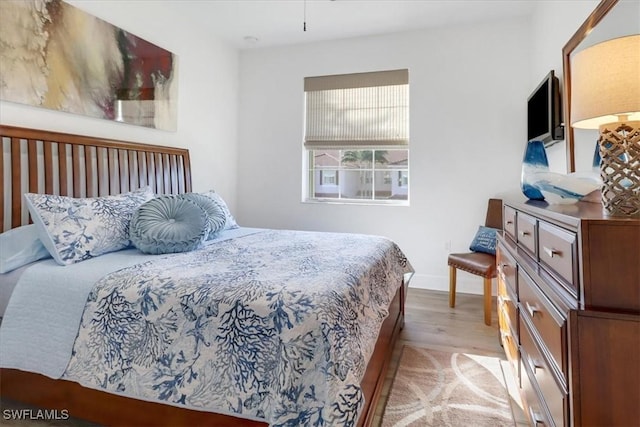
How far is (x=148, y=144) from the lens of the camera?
2.95 meters

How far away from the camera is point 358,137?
3842mm

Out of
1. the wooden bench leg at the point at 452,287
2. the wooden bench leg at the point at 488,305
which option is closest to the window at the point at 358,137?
the wooden bench leg at the point at 452,287

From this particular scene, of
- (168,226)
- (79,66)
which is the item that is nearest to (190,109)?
(79,66)

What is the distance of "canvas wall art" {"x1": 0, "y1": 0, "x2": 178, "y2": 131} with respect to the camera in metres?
2.00

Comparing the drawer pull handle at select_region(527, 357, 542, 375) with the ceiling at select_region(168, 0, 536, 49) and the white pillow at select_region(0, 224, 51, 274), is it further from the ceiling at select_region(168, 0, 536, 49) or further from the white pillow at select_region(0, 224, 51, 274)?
the ceiling at select_region(168, 0, 536, 49)

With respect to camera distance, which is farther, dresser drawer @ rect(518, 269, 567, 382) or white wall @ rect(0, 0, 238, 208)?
white wall @ rect(0, 0, 238, 208)

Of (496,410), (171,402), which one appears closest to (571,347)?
(496,410)

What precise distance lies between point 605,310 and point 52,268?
209 cm

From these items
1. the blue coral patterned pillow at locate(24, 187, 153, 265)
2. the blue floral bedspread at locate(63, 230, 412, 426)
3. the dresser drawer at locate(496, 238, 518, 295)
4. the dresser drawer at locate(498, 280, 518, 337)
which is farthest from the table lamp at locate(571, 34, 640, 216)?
the blue coral patterned pillow at locate(24, 187, 153, 265)

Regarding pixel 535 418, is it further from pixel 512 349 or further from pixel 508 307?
pixel 508 307

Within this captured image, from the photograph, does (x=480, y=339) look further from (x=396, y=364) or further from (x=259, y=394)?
(x=259, y=394)

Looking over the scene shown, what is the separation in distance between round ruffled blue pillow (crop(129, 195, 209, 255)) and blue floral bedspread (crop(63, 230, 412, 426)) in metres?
0.31

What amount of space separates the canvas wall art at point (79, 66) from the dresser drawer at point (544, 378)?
9.68 feet

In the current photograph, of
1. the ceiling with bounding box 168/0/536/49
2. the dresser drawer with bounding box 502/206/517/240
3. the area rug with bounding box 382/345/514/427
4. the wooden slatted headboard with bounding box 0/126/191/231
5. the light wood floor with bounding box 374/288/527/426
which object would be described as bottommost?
the area rug with bounding box 382/345/514/427
